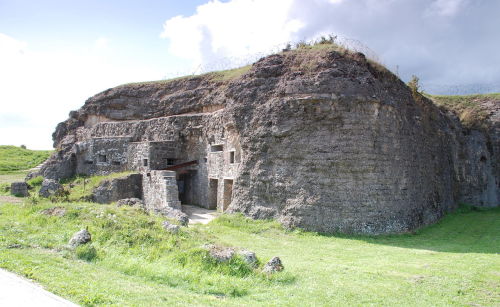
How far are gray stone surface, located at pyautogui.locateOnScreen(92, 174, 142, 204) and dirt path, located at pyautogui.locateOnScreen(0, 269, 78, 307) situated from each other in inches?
493

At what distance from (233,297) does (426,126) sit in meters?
14.3

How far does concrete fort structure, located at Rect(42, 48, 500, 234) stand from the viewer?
44.2ft

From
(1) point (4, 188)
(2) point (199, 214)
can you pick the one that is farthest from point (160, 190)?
(1) point (4, 188)

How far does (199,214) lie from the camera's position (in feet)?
55.4

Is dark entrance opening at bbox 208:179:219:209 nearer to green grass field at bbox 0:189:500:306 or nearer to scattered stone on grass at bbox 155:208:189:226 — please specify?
scattered stone on grass at bbox 155:208:189:226

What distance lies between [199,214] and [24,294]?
456 inches

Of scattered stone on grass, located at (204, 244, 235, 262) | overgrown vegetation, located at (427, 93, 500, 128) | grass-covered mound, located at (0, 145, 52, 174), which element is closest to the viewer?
scattered stone on grass, located at (204, 244, 235, 262)

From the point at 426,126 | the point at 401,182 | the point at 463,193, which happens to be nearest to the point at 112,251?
the point at 401,182

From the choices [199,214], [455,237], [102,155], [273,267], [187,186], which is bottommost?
[455,237]

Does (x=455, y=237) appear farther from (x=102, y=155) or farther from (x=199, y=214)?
(x=102, y=155)

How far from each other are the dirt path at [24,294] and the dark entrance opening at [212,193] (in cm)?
1218

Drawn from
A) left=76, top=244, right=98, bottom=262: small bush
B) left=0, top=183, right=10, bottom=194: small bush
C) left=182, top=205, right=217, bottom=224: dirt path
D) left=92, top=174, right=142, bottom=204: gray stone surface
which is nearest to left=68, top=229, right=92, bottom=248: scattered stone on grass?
left=76, top=244, right=98, bottom=262: small bush

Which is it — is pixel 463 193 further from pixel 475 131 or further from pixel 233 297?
pixel 233 297

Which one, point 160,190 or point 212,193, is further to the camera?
point 212,193
